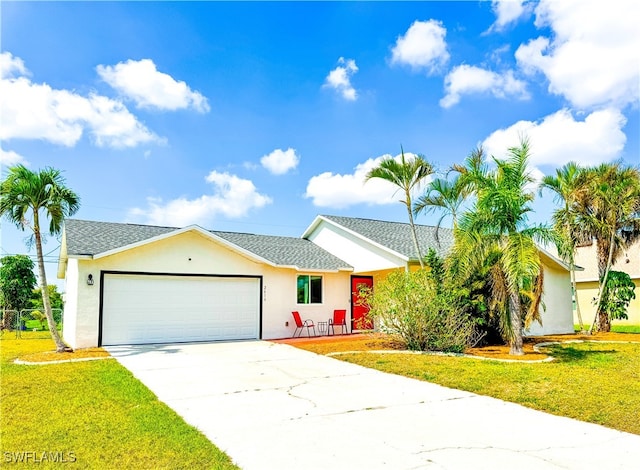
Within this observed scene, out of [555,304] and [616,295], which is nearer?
[555,304]

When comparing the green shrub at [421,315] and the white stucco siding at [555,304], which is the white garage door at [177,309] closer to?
the green shrub at [421,315]

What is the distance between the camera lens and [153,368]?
1002 cm

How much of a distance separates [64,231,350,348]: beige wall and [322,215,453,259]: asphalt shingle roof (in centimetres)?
217

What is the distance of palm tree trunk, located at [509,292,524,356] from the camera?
11.7 meters

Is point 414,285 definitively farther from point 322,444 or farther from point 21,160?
point 21,160

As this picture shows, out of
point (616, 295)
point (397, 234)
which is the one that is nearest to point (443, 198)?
point (397, 234)

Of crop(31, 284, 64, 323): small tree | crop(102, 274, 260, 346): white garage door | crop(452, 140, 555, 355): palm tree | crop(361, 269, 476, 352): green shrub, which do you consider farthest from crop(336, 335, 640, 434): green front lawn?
crop(31, 284, 64, 323): small tree

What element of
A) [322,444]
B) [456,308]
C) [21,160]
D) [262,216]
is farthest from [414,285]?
[262,216]

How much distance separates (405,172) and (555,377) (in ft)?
24.3

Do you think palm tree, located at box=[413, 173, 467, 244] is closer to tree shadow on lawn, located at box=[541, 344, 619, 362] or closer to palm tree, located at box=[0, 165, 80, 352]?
tree shadow on lawn, located at box=[541, 344, 619, 362]

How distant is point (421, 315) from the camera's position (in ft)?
40.1

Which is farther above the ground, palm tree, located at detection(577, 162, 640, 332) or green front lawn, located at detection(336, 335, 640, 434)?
palm tree, located at detection(577, 162, 640, 332)

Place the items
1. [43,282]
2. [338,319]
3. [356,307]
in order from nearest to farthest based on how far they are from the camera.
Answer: [43,282] → [338,319] → [356,307]

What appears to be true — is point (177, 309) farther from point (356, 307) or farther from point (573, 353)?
point (573, 353)
